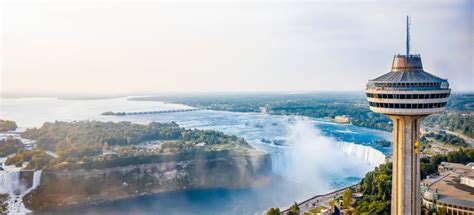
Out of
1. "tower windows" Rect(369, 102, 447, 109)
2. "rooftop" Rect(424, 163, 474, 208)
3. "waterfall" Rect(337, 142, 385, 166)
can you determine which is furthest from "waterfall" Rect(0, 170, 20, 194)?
"waterfall" Rect(337, 142, 385, 166)

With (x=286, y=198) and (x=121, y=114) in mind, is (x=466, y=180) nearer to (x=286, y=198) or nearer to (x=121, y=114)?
(x=286, y=198)

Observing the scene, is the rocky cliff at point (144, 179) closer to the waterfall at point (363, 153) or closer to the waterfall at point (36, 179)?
the waterfall at point (36, 179)

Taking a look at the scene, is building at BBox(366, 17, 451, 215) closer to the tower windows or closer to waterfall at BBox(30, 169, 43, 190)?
the tower windows

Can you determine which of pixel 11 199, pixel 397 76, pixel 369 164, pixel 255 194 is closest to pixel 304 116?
pixel 369 164

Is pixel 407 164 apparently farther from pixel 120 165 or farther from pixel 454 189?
pixel 120 165

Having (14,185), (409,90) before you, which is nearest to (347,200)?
(409,90)

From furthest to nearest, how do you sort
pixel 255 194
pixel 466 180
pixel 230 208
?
pixel 255 194 < pixel 230 208 < pixel 466 180
